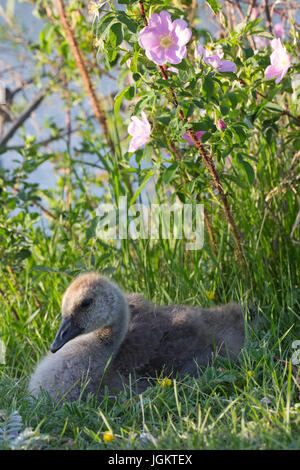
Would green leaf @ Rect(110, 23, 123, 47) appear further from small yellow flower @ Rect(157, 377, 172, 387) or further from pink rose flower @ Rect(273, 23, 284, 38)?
pink rose flower @ Rect(273, 23, 284, 38)

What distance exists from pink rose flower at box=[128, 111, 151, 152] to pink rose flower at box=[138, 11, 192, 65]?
38 cm

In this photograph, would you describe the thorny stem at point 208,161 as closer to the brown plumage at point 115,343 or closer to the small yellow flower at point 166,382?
the brown plumage at point 115,343

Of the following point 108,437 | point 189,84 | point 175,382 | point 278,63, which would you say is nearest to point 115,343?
point 175,382

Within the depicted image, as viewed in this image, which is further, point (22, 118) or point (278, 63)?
point (22, 118)

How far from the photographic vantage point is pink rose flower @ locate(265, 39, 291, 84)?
2.70m

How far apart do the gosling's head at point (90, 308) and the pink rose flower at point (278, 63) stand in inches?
52.2

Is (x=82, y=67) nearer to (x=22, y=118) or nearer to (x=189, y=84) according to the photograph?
(x=189, y=84)

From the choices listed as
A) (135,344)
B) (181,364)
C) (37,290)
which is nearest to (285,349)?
(181,364)

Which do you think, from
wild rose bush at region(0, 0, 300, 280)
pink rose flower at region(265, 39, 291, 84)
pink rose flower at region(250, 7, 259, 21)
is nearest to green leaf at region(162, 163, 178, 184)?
wild rose bush at region(0, 0, 300, 280)

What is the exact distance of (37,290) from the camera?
388 cm

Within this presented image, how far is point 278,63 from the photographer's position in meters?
2.73

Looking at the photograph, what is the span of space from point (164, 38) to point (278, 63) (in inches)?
24.6
